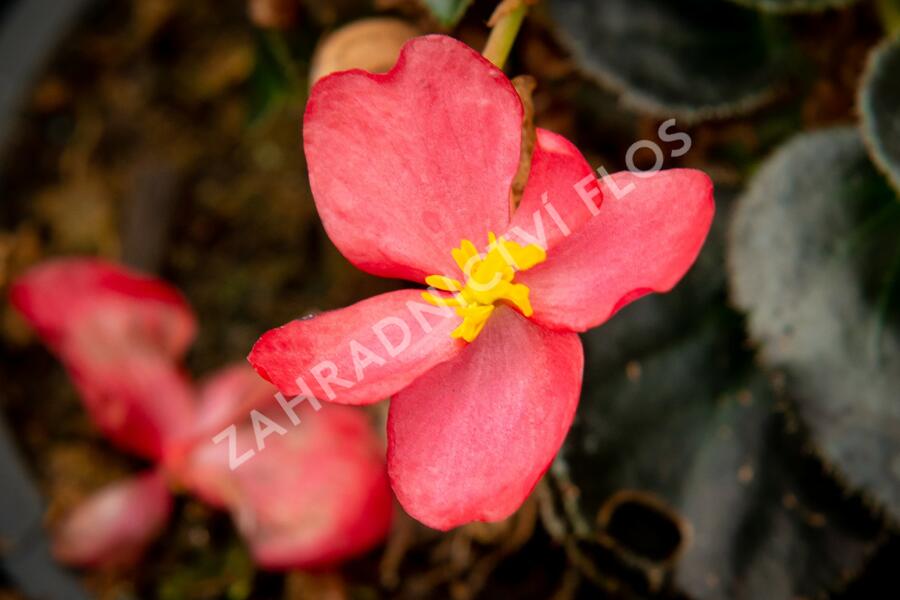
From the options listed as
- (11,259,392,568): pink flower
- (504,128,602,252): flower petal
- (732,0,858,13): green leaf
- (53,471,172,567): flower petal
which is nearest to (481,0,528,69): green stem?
(504,128,602,252): flower petal

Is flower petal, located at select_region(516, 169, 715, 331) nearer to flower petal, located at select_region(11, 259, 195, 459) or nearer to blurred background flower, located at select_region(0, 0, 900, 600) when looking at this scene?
blurred background flower, located at select_region(0, 0, 900, 600)

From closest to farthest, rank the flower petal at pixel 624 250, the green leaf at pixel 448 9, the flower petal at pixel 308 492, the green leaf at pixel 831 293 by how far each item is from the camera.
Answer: the flower petal at pixel 624 250 < the green leaf at pixel 448 9 < the green leaf at pixel 831 293 < the flower petal at pixel 308 492

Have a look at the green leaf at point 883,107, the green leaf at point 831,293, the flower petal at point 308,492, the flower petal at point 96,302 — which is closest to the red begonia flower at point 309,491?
the flower petal at point 308,492

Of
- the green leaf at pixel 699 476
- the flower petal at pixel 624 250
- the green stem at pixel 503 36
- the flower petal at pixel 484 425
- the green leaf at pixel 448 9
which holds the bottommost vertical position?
the green leaf at pixel 699 476

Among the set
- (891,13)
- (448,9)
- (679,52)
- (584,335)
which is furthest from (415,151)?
(891,13)

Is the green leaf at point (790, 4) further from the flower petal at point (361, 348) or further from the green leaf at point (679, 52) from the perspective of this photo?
the flower petal at point (361, 348)

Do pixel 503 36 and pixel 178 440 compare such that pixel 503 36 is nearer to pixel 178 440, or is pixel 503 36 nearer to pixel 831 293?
pixel 831 293
